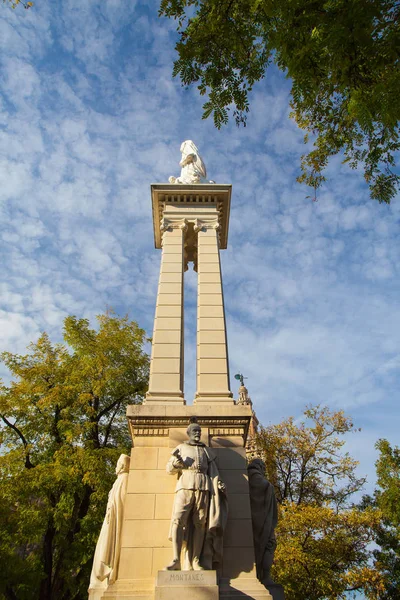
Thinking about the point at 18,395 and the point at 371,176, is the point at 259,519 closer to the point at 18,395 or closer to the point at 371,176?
the point at 371,176

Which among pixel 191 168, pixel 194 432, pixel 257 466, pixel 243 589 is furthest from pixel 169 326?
pixel 191 168

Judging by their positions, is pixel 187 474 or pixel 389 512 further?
pixel 389 512

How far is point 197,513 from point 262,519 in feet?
5.65

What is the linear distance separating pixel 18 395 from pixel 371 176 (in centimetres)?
1392

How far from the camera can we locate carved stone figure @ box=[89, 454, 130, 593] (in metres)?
7.35

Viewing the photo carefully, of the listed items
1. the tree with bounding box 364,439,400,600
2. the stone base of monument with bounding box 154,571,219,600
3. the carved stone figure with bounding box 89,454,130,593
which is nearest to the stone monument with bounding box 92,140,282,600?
the stone base of monument with bounding box 154,571,219,600

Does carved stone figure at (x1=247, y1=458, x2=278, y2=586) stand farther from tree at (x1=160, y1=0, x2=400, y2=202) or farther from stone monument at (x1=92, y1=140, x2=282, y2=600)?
tree at (x1=160, y1=0, x2=400, y2=202)

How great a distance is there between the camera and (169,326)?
34.2 feet

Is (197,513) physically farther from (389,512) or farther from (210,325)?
(389,512)

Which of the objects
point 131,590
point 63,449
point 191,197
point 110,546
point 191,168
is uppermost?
point 191,168

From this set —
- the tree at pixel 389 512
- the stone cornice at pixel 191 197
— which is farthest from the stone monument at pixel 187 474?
the tree at pixel 389 512

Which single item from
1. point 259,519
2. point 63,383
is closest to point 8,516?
point 63,383

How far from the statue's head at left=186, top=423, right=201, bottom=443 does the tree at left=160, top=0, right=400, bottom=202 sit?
17.3ft

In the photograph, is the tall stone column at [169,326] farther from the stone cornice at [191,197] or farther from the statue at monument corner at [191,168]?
the statue at monument corner at [191,168]
